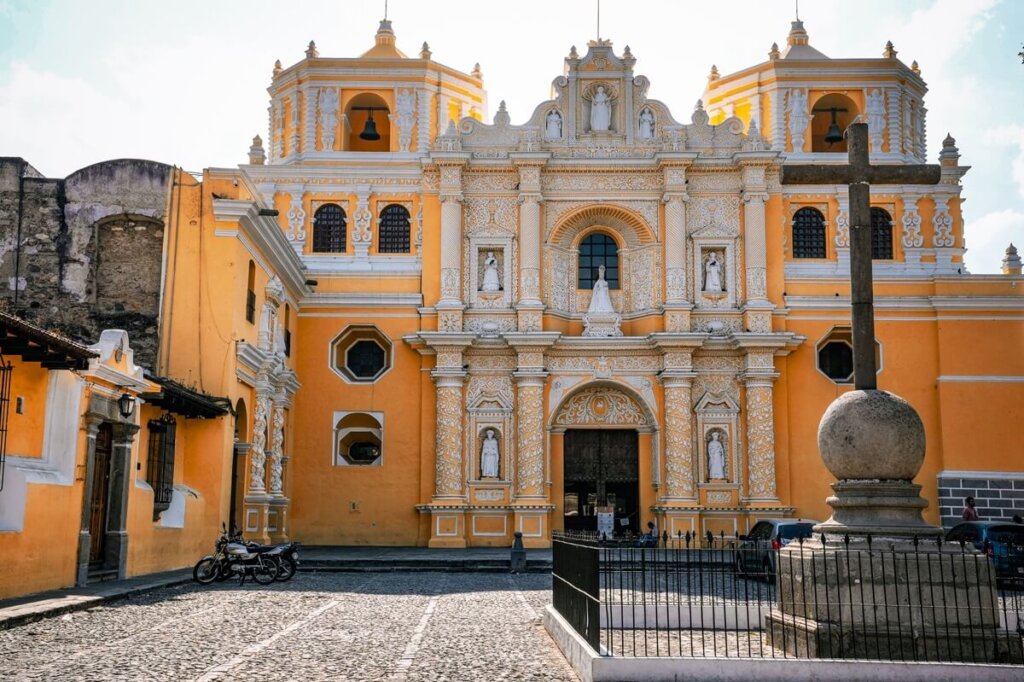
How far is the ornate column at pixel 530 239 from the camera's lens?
91.0ft

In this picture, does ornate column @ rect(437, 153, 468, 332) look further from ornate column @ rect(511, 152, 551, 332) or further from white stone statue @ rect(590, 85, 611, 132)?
white stone statue @ rect(590, 85, 611, 132)

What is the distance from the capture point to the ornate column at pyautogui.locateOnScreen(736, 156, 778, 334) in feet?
91.4

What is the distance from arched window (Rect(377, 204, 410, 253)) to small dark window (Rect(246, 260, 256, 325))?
6.58m

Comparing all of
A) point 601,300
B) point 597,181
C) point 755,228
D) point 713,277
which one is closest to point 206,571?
point 601,300

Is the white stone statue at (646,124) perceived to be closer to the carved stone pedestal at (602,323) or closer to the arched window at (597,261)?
the arched window at (597,261)

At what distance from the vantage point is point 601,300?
2862cm

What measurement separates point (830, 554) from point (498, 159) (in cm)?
2088

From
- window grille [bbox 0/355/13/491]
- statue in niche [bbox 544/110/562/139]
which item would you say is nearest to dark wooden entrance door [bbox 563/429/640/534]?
statue in niche [bbox 544/110/562/139]

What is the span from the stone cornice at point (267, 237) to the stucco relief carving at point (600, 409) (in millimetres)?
7508

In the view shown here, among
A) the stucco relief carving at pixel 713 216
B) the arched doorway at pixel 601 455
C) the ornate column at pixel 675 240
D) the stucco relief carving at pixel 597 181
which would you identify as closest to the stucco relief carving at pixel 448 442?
the arched doorway at pixel 601 455

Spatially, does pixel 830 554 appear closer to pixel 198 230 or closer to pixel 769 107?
pixel 198 230

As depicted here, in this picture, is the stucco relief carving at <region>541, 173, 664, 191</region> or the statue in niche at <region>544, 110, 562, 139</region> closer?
the stucco relief carving at <region>541, 173, 664, 191</region>

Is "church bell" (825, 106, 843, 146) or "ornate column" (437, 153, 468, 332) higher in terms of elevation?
"church bell" (825, 106, 843, 146)

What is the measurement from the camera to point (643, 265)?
28922mm
